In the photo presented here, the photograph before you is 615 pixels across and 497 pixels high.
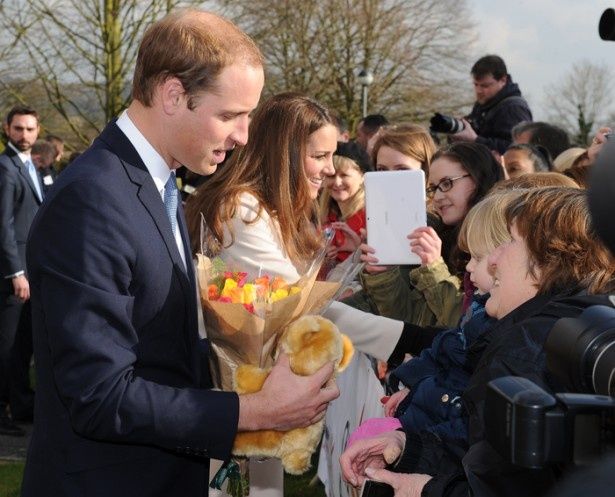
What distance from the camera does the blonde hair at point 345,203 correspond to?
6328 millimetres

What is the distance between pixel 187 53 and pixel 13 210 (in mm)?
6202

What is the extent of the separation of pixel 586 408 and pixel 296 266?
207 centimetres

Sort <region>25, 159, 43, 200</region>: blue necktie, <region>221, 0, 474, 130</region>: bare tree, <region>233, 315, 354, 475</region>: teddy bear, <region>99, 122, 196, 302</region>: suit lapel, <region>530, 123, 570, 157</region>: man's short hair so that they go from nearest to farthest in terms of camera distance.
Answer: <region>99, 122, 196, 302</region>: suit lapel → <region>233, 315, 354, 475</region>: teddy bear → <region>530, 123, 570, 157</region>: man's short hair → <region>25, 159, 43, 200</region>: blue necktie → <region>221, 0, 474, 130</region>: bare tree

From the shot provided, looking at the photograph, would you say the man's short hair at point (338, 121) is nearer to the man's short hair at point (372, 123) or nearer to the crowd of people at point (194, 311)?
the crowd of people at point (194, 311)

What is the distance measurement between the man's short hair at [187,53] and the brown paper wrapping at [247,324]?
57cm

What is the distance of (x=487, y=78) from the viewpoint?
8.23 meters

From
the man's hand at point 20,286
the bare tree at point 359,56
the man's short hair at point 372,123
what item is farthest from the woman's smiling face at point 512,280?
the bare tree at point 359,56

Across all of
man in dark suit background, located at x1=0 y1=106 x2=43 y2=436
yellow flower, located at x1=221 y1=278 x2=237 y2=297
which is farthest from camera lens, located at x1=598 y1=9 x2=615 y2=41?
man in dark suit background, located at x1=0 y1=106 x2=43 y2=436

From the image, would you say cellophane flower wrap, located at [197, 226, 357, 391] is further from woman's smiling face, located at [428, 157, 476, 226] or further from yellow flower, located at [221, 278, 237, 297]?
woman's smiling face, located at [428, 157, 476, 226]

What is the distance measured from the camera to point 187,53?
2.44 meters

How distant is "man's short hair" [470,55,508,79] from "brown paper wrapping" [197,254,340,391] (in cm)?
579

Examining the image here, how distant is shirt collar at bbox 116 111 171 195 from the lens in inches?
98.5

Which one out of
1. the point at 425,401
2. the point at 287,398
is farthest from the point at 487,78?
the point at 287,398

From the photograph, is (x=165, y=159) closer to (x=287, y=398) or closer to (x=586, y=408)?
(x=287, y=398)
